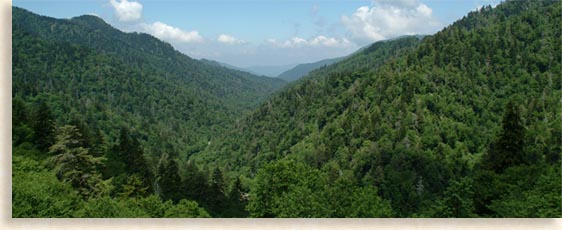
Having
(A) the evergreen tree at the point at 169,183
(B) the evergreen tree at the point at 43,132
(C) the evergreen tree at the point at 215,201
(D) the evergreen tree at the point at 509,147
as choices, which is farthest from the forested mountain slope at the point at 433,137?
(B) the evergreen tree at the point at 43,132

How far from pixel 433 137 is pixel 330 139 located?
13244 millimetres

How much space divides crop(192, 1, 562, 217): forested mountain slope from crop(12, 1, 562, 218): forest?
0.11 meters

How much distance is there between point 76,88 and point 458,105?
83.6 m

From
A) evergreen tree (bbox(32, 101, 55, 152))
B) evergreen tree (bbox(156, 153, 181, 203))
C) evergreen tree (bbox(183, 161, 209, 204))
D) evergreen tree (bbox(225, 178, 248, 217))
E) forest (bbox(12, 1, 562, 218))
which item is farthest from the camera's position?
evergreen tree (bbox(183, 161, 209, 204))

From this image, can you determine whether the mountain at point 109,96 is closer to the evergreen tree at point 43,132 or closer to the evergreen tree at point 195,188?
the evergreen tree at point 43,132

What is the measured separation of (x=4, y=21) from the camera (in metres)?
14.2

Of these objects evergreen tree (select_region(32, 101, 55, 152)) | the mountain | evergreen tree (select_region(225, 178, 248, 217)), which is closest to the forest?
evergreen tree (select_region(32, 101, 55, 152))

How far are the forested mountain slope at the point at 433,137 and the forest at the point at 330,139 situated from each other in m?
0.11

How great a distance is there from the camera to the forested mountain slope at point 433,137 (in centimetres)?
1745

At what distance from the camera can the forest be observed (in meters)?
17.2

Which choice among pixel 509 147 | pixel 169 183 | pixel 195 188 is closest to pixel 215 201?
pixel 195 188

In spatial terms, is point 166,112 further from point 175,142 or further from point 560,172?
point 560,172

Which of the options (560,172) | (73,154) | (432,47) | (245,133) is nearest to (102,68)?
(245,133)

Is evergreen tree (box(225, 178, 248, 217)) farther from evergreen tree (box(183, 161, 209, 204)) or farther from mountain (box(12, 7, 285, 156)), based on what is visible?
mountain (box(12, 7, 285, 156))
